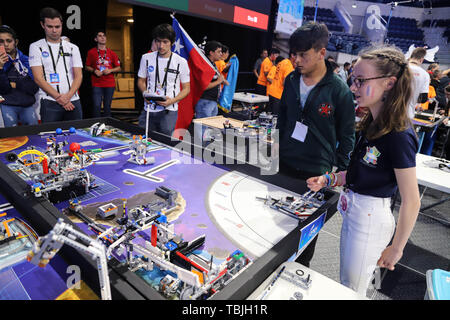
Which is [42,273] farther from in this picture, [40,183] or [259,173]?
[259,173]

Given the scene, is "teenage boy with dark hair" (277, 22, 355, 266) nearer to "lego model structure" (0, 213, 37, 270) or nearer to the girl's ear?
the girl's ear

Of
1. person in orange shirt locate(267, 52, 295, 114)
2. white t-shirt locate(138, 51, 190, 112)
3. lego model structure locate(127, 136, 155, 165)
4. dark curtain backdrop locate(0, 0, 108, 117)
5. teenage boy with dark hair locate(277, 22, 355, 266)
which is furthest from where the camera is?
person in orange shirt locate(267, 52, 295, 114)

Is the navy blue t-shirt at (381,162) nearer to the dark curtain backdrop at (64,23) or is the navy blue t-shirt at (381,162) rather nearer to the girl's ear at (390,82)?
the girl's ear at (390,82)

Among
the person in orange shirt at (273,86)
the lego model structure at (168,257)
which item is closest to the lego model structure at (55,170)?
the lego model structure at (168,257)

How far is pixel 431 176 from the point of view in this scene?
97.3 inches

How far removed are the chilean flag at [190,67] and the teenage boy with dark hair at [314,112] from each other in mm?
1772

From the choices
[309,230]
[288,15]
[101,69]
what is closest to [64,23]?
[101,69]

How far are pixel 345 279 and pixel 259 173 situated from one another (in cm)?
79

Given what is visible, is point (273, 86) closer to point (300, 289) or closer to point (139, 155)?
point (139, 155)

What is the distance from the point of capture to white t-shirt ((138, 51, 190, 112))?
285 cm

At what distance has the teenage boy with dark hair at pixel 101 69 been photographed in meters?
4.64

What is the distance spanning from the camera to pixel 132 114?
267 inches

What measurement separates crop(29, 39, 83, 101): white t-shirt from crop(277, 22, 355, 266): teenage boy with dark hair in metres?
2.23

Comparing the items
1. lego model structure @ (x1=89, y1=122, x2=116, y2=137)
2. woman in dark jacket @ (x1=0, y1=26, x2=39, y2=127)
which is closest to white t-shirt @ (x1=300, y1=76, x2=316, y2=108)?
lego model structure @ (x1=89, y1=122, x2=116, y2=137)
